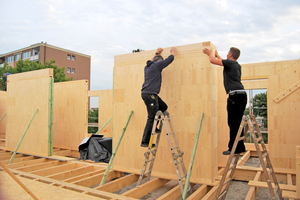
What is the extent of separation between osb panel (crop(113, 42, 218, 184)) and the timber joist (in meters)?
0.31

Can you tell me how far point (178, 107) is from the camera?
432 cm

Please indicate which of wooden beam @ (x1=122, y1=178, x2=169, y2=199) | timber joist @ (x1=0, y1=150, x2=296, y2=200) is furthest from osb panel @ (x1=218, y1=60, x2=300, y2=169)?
wooden beam @ (x1=122, y1=178, x2=169, y2=199)

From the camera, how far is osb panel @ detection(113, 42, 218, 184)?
404 centimetres

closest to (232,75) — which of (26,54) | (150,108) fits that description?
(150,108)

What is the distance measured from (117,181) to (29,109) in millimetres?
4531

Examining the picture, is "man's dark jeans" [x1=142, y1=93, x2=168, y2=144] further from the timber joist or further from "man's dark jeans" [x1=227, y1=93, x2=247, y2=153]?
"man's dark jeans" [x1=227, y1=93, x2=247, y2=153]

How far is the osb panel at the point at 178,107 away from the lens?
404 centimetres

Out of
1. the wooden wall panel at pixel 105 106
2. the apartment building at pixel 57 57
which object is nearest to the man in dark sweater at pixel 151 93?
the wooden wall panel at pixel 105 106

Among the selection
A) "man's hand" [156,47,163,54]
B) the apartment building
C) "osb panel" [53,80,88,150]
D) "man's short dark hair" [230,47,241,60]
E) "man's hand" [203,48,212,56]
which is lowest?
"osb panel" [53,80,88,150]

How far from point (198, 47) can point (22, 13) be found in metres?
3.23

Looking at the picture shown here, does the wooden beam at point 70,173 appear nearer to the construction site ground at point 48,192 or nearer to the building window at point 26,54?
the construction site ground at point 48,192

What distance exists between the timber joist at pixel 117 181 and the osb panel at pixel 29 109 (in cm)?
50

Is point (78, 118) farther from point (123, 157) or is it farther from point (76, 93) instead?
point (123, 157)

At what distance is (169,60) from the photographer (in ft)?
12.8
